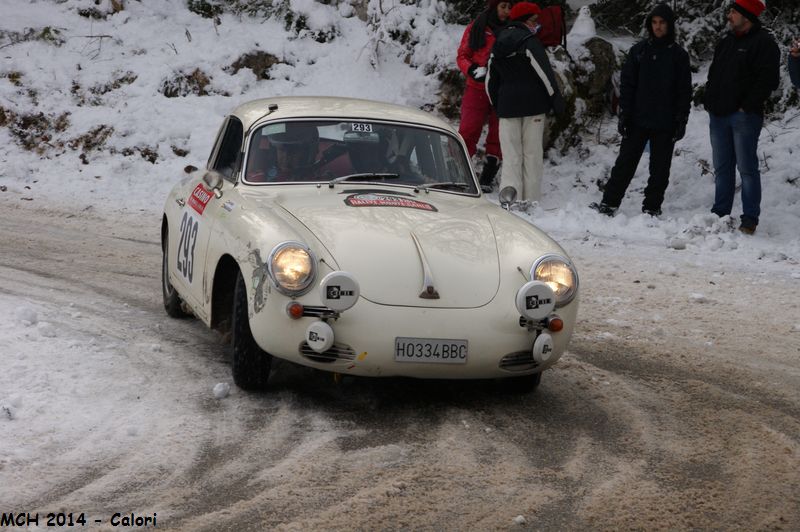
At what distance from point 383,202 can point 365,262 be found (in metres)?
0.83

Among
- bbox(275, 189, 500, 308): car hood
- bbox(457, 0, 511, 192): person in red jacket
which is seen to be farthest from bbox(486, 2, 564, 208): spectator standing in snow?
bbox(275, 189, 500, 308): car hood

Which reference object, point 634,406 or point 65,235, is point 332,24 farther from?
point 634,406

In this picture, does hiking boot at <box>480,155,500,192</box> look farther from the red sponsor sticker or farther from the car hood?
the car hood

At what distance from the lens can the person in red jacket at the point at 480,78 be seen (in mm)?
12141

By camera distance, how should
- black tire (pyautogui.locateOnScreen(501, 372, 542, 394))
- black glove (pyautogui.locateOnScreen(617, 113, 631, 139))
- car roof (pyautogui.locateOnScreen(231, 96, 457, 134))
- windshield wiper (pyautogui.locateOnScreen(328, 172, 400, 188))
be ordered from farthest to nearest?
black glove (pyautogui.locateOnScreen(617, 113, 631, 139)) → car roof (pyautogui.locateOnScreen(231, 96, 457, 134)) → windshield wiper (pyautogui.locateOnScreen(328, 172, 400, 188)) → black tire (pyautogui.locateOnScreen(501, 372, 542, 394))

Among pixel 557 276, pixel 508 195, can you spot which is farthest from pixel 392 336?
pixel 508 195

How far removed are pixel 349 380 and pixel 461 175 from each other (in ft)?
5.41

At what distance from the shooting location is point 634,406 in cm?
584

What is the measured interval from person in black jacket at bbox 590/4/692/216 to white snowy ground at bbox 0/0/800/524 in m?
0.43

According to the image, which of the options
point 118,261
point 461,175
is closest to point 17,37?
point 118,261

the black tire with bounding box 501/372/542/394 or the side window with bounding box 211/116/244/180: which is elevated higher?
the side window with bounding box 211/116/244/180

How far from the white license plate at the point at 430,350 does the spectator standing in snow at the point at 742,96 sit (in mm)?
6352

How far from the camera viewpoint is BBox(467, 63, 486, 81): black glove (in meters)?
12.2

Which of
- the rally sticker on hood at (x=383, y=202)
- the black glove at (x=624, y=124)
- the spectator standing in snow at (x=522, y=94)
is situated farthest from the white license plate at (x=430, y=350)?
the black glove at (x=624, y=124)
